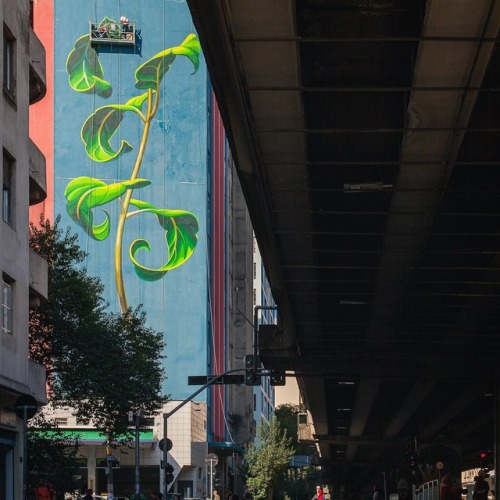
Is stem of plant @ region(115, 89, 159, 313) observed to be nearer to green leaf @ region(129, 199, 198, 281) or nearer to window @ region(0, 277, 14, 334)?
green leaf @ region(129, 199, 198, 281)

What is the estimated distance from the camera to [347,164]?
23.2 metres

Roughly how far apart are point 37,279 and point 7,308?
Answer: 16.1 feet

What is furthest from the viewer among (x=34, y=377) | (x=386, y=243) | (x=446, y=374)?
(x=446, y=374)

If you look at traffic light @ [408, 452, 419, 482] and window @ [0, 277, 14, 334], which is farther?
traffic light @ [408, 452, 419, 482]

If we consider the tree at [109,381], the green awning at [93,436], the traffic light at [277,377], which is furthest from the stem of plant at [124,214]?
the traffic light at [277,377]

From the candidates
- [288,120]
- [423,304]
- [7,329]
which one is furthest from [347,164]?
[423,304]

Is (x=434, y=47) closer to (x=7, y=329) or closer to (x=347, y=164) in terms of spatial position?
(x=347, y=164)

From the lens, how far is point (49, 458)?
4391 centimetres

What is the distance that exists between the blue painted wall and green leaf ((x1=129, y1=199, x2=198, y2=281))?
34 cm

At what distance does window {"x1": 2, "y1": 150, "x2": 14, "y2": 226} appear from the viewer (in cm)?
3132

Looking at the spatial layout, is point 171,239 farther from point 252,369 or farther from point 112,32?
point 252,369

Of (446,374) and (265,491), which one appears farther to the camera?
(265,491)

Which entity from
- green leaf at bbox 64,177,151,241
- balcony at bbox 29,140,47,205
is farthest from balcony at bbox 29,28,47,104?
green leaf at bbox 64,177,151,241

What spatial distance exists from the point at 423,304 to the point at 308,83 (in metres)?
17.3
